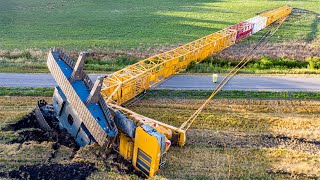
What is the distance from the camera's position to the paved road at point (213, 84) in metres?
24.5

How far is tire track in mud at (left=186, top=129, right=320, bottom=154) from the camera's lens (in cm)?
1733

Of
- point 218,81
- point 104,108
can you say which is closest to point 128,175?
point 104,108

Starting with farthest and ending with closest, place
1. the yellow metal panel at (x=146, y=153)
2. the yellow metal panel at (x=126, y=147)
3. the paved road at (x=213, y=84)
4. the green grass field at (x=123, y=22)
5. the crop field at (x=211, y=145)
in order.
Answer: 1. the green grass field at (x=123, y=22)
2. the paved road at (x=213, y=84)
3. the yellow metal panel at (x=126, y=147)
4. the crop field at (x=211, y=145)
5. the yellow metal panel at (x=146, y=153)

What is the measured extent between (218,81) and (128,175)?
12704mm

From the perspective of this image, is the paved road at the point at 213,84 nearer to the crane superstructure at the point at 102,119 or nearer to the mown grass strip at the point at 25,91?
the mown grass strip at the point at 25,91

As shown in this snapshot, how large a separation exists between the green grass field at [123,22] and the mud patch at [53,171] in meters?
20.6

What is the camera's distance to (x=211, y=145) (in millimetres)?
17281

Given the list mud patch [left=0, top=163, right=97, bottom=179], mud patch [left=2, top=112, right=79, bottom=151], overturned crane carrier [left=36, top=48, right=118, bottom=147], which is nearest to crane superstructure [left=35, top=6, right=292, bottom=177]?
overturned crane carrier [left=36, top=48, right=118, bottom=147]

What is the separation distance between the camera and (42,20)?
162ft

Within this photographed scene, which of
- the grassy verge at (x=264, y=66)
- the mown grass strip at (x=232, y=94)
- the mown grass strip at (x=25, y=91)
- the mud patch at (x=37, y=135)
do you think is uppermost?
the grassy verge at (x=264, y=66)

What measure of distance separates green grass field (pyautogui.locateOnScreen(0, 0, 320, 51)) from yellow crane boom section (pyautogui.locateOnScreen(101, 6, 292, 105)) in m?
5.37

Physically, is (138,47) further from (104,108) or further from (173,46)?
(104,108)

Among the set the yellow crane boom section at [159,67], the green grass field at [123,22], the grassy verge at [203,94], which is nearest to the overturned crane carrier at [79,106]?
the yellow crane boom section at [159,67]

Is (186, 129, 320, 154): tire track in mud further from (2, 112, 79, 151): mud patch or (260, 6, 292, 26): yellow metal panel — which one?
(260, 6, 292, 26): yellow metal panel
